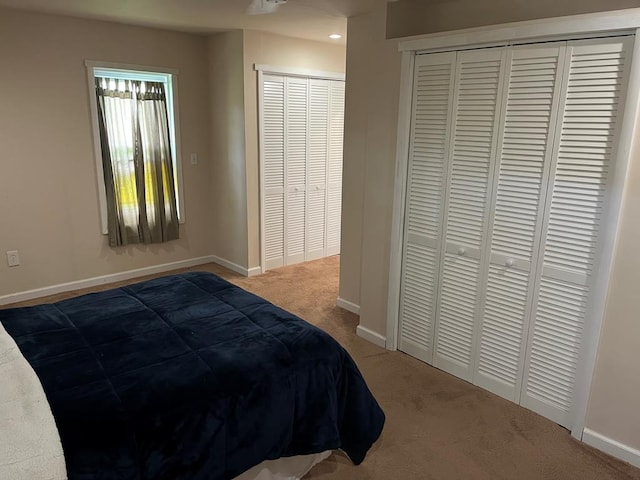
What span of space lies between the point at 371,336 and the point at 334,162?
239cm

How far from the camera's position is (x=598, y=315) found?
90.1 inches

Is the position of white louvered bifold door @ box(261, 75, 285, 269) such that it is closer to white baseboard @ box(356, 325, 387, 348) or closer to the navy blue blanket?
white baseboard @ box(356, 325, 387, 348)

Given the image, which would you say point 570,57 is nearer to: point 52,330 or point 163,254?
point 52,330

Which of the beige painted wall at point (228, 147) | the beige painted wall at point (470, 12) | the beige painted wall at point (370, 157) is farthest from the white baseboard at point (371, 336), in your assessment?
the beige painted wall at point (470, 12)

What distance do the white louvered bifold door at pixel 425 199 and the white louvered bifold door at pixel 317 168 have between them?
214cm

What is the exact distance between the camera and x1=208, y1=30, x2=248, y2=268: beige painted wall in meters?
4.45

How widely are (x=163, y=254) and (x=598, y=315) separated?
12.9 ft

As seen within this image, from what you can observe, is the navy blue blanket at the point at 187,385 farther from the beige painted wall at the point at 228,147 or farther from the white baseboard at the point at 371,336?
the beige painted wall at the point at 228,147

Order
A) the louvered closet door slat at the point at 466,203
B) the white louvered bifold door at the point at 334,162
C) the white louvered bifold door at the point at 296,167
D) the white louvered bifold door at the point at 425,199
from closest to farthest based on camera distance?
the louvered closet door slat at the point at 466,203
the white louvered bifold door at the point at 425,199
the white louvered bifold door at the point at 296,167
the white louvered bifold door at the point at 334,162

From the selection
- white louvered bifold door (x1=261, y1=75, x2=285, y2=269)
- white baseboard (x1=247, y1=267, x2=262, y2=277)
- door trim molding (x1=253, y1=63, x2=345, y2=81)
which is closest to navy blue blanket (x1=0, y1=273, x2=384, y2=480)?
white baseboard (x1=247, y1=267, x2=262, y2=277)

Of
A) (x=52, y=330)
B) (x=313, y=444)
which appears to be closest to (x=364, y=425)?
(x=313, y=444)

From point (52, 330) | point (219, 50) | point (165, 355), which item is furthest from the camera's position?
point (219, 50)

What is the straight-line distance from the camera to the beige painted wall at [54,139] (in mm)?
3723

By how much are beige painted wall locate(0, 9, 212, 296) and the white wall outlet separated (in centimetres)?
4
